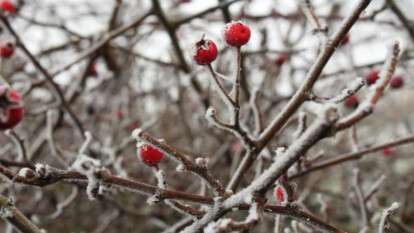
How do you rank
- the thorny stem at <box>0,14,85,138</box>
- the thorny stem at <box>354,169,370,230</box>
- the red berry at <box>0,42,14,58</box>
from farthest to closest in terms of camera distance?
the red berry at <box>0,42,14,58</box>
the thorny stem at <box>0,14,85,138</box>
the thorny stem at <box>354,169,370,230</box>

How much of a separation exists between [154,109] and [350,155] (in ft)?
12.4

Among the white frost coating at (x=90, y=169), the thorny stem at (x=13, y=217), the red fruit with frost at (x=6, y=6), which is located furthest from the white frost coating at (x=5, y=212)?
the red fruit with frost at (x=6, y=6)

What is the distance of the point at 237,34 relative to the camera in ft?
4.25

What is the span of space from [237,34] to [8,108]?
596 mm

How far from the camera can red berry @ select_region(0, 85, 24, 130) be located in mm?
1050

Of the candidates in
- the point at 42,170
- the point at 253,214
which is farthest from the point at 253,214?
the point at 42,170

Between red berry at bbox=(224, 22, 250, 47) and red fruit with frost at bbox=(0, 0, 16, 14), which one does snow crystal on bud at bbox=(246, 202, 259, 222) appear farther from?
red fruit with frost at bbox=(0, 0, 16, 14)

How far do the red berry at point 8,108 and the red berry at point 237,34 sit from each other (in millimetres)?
552

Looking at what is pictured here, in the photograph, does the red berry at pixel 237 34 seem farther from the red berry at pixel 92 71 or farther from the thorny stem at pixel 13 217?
the red berry at pixel 92 71

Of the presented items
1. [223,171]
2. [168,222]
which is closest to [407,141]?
[223,171]

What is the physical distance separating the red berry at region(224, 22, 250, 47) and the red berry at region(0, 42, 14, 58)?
4.85ft

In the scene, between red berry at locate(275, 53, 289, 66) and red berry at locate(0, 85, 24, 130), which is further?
red berry at locate(275, 53, 289, 66)

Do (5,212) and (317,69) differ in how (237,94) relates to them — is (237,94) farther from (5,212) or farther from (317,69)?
(5,212)

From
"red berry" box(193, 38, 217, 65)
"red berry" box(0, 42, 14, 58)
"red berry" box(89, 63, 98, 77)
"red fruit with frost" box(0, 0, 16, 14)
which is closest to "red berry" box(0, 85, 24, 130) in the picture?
"red berry" box(193, 38, 217, 65)
